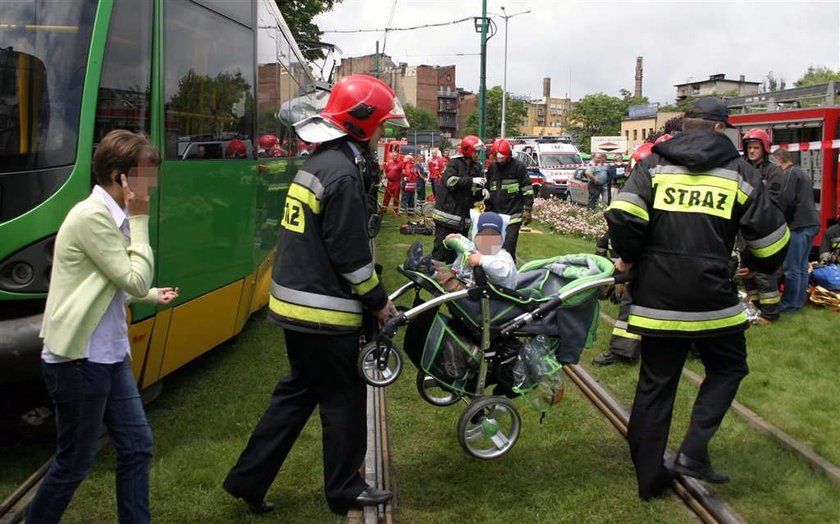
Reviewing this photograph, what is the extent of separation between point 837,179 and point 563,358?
8.46m

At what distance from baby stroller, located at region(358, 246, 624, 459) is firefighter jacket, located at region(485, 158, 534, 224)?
5287mm

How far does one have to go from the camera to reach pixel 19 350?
4.03 meters

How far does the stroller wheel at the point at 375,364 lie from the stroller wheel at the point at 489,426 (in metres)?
0.51

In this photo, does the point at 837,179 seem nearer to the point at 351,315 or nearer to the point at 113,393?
the point at 351,315

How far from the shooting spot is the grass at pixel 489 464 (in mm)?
4094

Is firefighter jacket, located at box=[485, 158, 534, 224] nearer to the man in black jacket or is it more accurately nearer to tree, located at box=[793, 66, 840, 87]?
the man in black jacket

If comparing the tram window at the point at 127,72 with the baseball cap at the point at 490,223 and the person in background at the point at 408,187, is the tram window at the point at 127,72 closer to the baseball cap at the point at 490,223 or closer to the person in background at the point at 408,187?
the baseball cap at the point at 490,223

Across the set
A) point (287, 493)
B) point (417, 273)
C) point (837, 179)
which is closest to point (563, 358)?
point (417, 273)

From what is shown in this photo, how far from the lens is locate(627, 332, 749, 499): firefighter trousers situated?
4141 millimetres

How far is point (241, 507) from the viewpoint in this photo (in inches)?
162

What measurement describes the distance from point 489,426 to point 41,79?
3240 millimetres

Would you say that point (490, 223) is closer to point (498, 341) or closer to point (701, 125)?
point (498, 341)

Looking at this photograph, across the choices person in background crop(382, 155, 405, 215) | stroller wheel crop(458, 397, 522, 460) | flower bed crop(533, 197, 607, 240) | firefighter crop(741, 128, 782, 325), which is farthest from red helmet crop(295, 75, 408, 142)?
person in background crop(382, 155, 405, 215)

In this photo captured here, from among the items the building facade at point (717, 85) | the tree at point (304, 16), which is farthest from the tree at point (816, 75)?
the tree at point (304, 16)
